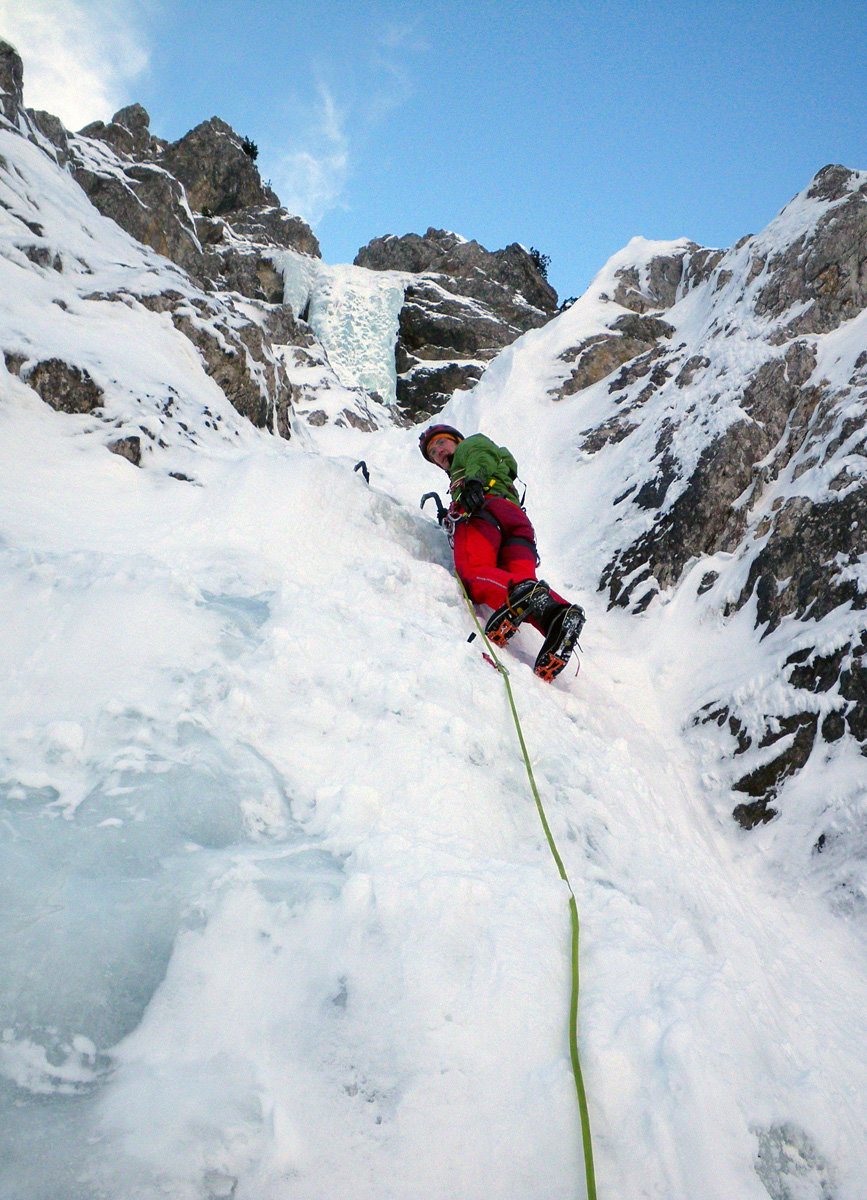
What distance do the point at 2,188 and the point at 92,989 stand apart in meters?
7.17

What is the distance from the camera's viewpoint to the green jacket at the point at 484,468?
Answer: 4.41 m

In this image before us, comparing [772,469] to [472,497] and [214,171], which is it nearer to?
[472,497]

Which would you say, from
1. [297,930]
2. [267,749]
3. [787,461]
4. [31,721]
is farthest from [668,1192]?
[787,461]

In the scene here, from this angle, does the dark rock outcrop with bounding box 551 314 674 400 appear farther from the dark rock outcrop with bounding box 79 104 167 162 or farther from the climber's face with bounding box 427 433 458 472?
the dark rock outcrop with bounding box 79 104 167 162

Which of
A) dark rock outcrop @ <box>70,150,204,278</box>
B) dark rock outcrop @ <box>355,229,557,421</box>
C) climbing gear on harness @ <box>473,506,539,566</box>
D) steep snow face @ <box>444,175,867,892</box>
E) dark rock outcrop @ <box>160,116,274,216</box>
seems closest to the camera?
steep snow face @ <box>444,175,867,892</box>

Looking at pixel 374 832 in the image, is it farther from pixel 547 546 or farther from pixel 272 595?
pixel 547 546

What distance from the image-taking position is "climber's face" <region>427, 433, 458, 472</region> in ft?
18.0

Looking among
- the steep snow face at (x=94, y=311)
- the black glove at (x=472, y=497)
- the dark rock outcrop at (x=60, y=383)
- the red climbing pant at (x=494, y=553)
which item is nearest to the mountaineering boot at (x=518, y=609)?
the red climbing pant at (x=494, y=553)

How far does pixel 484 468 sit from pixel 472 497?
482 millimetres

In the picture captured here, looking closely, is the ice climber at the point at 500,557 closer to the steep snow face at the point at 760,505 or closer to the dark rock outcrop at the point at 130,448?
the steep snow face at the point at 760,505

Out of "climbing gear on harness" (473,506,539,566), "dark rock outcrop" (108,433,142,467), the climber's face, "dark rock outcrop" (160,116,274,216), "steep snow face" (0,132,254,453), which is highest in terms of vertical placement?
"dark rock outcrop" (160,116,274,216)

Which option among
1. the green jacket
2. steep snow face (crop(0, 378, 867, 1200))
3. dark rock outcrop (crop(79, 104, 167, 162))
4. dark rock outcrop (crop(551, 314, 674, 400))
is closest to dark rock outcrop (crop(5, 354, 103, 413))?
steep snow face (crop(0, 378, 867, 1200))

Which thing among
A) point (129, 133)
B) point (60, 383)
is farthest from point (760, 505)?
point (129, 133)

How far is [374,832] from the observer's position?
1.62m
